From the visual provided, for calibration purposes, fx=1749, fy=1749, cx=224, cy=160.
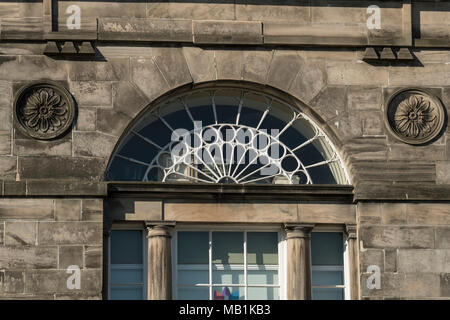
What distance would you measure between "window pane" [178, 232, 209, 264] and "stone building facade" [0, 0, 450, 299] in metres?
0.07

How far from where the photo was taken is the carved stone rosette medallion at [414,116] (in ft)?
103

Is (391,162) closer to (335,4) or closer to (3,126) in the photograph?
(335,4)

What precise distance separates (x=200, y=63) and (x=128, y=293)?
429 cm

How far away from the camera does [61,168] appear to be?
30516 millimetres

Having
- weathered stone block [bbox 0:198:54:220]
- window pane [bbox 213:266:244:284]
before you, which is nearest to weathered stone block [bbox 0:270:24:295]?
weathered stone block [bbox 0:198:54:220]

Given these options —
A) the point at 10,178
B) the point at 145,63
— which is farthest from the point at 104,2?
the point at 10,178

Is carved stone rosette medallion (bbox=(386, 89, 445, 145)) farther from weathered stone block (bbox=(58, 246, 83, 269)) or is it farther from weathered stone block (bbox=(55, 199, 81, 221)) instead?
weathered stone block (bbox=(58, 246, 83, 269))

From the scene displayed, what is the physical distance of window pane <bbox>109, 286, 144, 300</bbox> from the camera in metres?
30.8

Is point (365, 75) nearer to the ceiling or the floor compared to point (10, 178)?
nearer to the ceiling

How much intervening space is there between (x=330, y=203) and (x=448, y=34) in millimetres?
3777

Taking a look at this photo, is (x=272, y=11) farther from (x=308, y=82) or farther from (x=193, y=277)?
(x=193, y=277)

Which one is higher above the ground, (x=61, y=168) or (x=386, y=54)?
(x=386, y=54)

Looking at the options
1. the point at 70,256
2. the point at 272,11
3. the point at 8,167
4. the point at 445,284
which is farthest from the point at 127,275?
the point at 445,284

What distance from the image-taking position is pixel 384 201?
3097 centimetres
